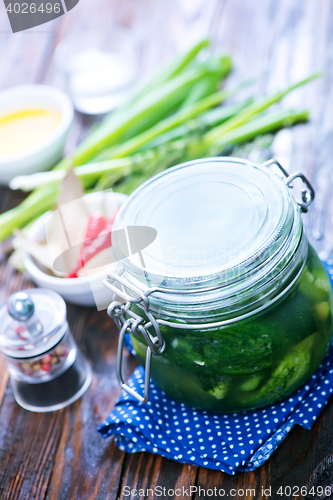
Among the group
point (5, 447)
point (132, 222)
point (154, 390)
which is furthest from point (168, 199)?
point (5, 447)

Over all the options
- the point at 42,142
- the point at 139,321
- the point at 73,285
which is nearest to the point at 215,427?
the point at 139,321

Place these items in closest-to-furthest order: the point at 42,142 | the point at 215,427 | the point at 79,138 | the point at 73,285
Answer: the point at 215,427, the point at 73,285, the point at 42,142, the point at 79,138

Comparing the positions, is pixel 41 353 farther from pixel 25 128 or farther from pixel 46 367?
pixel 25 128

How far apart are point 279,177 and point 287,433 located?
1.12ft

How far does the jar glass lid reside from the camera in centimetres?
64

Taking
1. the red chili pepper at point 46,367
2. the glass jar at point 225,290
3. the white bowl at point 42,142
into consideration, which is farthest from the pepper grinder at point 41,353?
the white bowl at point 42,142

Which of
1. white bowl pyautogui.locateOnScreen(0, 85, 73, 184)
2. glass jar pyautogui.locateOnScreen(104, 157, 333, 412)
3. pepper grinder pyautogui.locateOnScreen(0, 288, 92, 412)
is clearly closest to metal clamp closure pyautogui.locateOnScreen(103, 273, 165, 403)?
glass jar pyautogui.locateOnScreen(104, 157, 333, 412)

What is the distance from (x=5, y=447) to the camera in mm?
797

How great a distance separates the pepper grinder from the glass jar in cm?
12

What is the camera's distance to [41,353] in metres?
0.78

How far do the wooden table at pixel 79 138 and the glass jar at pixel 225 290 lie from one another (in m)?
0.10

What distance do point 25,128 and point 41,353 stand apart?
67cm

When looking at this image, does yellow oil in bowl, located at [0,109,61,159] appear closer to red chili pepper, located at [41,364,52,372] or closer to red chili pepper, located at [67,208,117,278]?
red chili pepper, located at [67,208,117,278]

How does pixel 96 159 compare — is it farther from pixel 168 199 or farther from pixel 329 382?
pixel 329 382
